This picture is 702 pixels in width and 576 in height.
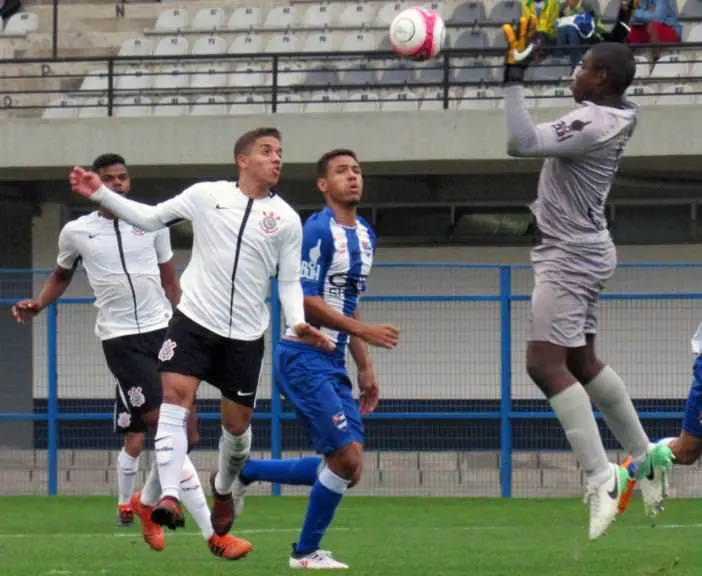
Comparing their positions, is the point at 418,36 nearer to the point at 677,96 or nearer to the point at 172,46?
the point at 677,96

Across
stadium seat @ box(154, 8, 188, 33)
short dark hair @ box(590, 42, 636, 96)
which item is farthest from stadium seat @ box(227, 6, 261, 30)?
short dark hair @ box(590, 42, 636, 96)

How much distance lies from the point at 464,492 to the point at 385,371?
176 centimetres

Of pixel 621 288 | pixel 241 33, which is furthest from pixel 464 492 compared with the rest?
pixel 241 33

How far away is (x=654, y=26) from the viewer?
68.4 feet

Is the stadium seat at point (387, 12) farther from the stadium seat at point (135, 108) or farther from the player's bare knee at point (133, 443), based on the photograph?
the player's bare knee at point (133, 443)

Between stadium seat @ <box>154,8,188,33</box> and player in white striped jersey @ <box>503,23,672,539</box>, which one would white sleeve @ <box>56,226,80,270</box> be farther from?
stadium seat @ <box>154,8,188,33</box>

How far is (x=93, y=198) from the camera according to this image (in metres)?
8.59

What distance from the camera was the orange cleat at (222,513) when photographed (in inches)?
366

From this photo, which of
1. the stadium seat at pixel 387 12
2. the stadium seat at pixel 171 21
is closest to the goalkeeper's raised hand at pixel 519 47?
the stadium seat at pixel 387 12

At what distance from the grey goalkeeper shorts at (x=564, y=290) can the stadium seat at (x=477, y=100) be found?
40.2 ft

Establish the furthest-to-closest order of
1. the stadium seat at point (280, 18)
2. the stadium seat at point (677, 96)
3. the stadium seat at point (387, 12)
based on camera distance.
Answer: the stadium seat at point (280, 18) < the stadium seat at point (387, 12) < the stadium seat at point (677, 96)

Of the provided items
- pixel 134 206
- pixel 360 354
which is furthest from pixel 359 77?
pixel 134 206

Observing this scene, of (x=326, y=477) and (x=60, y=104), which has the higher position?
(x=60, y=104)

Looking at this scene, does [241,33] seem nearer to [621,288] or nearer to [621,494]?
[621,288]
